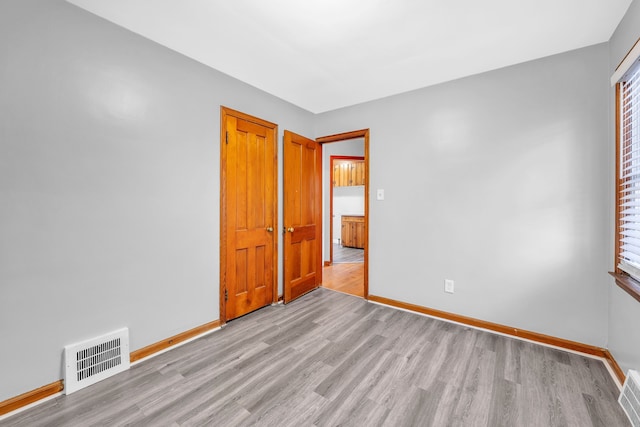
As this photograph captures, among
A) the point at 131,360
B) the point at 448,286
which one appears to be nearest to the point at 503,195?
the point at 448,286

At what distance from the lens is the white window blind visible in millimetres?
1655

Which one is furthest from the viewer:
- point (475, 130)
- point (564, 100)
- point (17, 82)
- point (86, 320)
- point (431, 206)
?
point (431, 206)

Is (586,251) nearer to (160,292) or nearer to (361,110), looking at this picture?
(361,110)

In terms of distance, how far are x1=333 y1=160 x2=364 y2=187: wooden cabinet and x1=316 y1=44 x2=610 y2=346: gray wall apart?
152 inches

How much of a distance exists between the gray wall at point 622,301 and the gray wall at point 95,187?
123 inches

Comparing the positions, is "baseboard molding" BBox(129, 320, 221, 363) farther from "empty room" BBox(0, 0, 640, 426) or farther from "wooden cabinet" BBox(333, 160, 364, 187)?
"wooden cabinet" BBox(333, 160, 364, 187)

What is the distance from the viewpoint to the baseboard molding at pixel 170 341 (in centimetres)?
199

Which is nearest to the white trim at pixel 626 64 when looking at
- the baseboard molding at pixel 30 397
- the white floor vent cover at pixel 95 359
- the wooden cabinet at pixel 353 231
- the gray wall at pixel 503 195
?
the gray wall at pixel 503 195

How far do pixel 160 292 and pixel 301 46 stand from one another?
239cm

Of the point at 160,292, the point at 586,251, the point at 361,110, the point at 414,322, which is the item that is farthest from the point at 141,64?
the point at 586,251

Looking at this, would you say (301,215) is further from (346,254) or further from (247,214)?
(346,254)

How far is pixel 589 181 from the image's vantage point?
2.10 meters

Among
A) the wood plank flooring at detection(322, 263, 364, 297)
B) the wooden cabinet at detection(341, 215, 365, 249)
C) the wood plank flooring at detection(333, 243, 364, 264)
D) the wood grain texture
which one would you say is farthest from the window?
the wooden cabinet at detection(341, 215, 365, 249)

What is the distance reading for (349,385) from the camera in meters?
1.74
